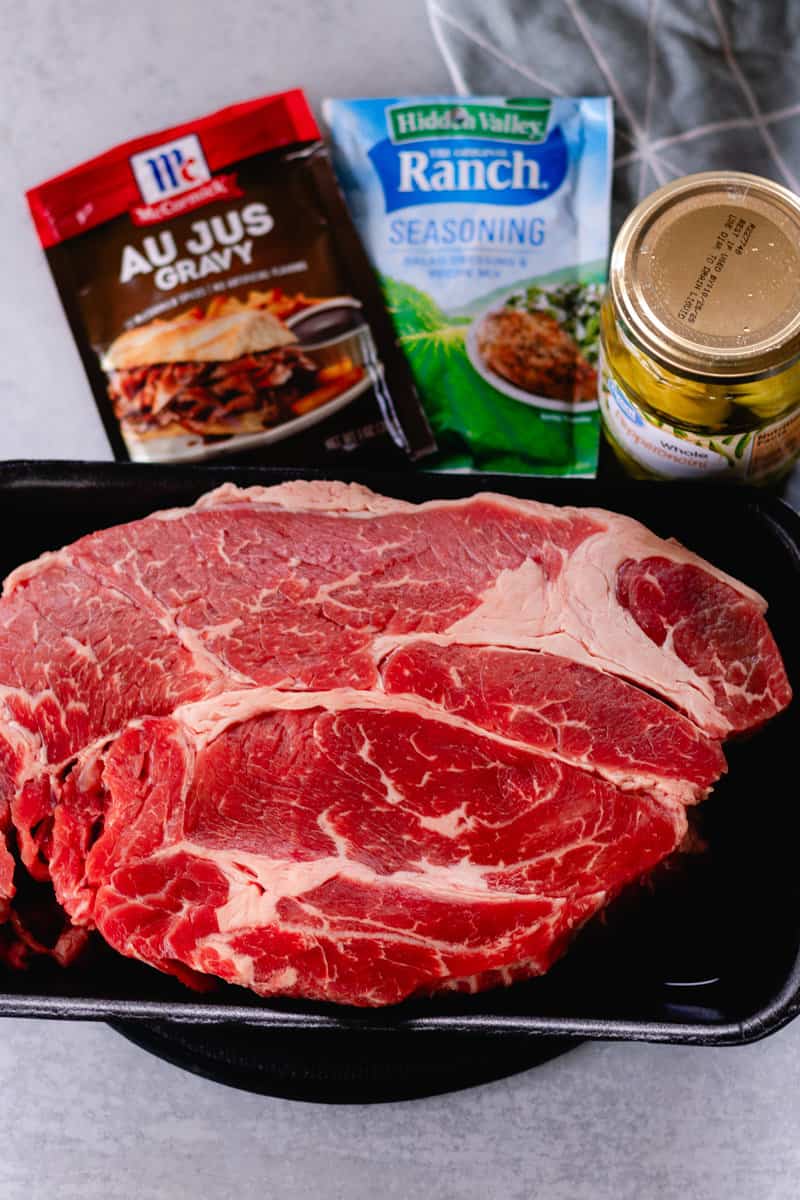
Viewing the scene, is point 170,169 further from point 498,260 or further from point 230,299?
point 498,260

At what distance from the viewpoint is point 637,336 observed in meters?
1.32

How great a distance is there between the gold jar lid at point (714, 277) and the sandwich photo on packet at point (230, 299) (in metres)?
0.54

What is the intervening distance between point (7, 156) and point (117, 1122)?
158 cm

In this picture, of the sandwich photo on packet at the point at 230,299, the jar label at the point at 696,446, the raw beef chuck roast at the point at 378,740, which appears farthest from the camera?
the sandwich photo on packet at the point at 230,299

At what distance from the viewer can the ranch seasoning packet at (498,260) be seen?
5.86ft

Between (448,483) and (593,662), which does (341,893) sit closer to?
(593,662)

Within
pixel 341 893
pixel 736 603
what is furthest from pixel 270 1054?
pixel 736 603

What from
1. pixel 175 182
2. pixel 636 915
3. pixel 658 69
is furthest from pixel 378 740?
pixel 658 69

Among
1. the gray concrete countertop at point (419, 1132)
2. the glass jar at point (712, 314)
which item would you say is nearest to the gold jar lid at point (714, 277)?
the glass jar at point (712, 314)

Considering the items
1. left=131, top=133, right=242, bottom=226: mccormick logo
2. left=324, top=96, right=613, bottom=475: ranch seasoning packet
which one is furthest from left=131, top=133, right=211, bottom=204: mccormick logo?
left=324, top=96, right=613, bottom=475: ranch seasoning packet

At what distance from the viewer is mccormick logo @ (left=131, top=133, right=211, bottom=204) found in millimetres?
1806

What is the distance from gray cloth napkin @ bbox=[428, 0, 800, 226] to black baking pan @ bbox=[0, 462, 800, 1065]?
0.64 metres

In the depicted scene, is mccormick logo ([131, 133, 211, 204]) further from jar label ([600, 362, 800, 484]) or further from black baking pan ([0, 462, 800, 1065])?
jar label ([600, 362, 800, 484])

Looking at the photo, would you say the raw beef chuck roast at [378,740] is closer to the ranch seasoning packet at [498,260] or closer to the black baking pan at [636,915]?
the black baking pan at [636,915]
